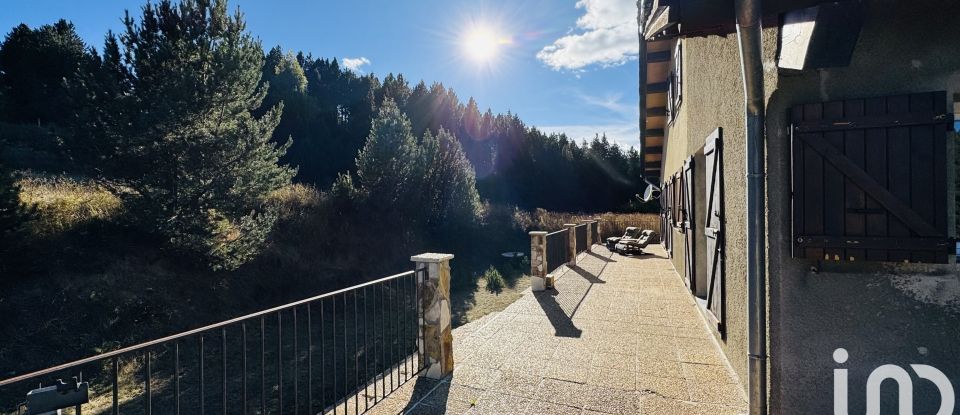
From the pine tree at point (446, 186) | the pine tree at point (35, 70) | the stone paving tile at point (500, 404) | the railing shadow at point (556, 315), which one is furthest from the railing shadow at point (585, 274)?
the pine tree at point (35, 70)

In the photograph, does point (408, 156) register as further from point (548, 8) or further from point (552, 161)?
point (552, 161)

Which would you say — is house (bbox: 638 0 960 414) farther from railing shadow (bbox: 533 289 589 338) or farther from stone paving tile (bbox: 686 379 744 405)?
railing shadow (bbox: 533 289 589 338)

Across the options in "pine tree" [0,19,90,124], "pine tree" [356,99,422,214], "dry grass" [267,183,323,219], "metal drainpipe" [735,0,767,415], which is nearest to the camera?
"metal drainpipe" [735,0,767,415]

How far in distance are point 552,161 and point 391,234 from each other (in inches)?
1001

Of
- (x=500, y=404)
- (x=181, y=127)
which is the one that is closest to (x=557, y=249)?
(x=500, y=404)

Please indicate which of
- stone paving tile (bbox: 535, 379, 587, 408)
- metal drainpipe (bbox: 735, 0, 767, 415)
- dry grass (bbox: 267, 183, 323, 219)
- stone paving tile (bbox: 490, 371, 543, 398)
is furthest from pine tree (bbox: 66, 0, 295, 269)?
metal drainpipe (bbox: 735, 0, 767, 415)

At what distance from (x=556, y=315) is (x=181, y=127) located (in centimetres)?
999

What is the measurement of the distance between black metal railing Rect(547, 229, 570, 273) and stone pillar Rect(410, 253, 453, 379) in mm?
4612

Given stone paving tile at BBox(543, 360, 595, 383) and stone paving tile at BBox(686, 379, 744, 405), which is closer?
stone paving tile at BBox(686, 379, 744, 405)

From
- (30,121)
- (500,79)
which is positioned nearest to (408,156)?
(500,79)

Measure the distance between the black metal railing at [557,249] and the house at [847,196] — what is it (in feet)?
18.2

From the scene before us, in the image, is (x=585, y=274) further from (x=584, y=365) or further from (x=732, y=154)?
(x=732, y=154)

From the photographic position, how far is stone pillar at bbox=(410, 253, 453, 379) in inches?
151

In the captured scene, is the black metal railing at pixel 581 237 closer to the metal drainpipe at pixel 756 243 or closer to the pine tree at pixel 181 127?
the pine tree at pixel 181 127
